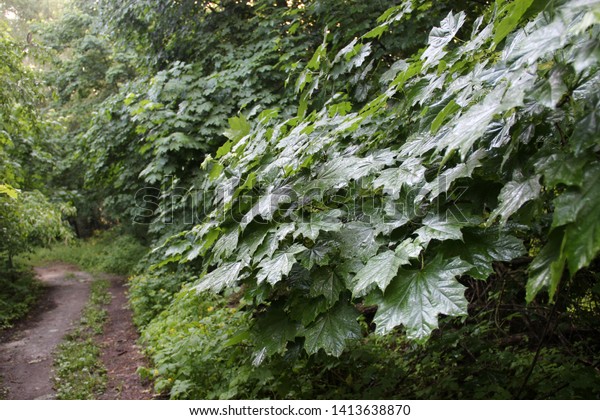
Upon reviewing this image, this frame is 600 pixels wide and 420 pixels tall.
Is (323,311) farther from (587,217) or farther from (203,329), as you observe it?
(203,329)

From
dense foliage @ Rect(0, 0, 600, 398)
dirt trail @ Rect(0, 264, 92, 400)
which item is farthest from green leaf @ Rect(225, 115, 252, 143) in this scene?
dirt trail @ Rect(0, 264, 92, 400)

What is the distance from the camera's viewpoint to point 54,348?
6328 mm

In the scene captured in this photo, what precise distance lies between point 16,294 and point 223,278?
9.60m

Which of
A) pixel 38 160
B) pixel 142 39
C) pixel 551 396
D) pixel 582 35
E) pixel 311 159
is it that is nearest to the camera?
pixel 582 35

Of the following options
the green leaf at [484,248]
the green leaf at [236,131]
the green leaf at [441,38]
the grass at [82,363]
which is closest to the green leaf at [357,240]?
the green leaf at [484,248]

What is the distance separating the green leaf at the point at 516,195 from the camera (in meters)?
1.26

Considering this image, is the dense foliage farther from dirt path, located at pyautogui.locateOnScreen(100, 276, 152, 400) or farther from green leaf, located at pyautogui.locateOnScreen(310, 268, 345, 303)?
dirt path, located at pyautogui.locateOnScreen(100, 276, 152, 400)

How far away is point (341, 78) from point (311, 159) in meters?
2.07

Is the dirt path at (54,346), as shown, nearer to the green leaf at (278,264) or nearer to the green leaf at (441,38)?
the green leaf at (278,264)

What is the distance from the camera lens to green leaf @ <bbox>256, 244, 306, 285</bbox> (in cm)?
164

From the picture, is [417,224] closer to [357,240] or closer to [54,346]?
[357,240]

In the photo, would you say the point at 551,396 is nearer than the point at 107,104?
Yes

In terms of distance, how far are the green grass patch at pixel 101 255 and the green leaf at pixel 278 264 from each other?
35.6ft

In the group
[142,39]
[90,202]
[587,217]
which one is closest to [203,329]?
[587,217]
